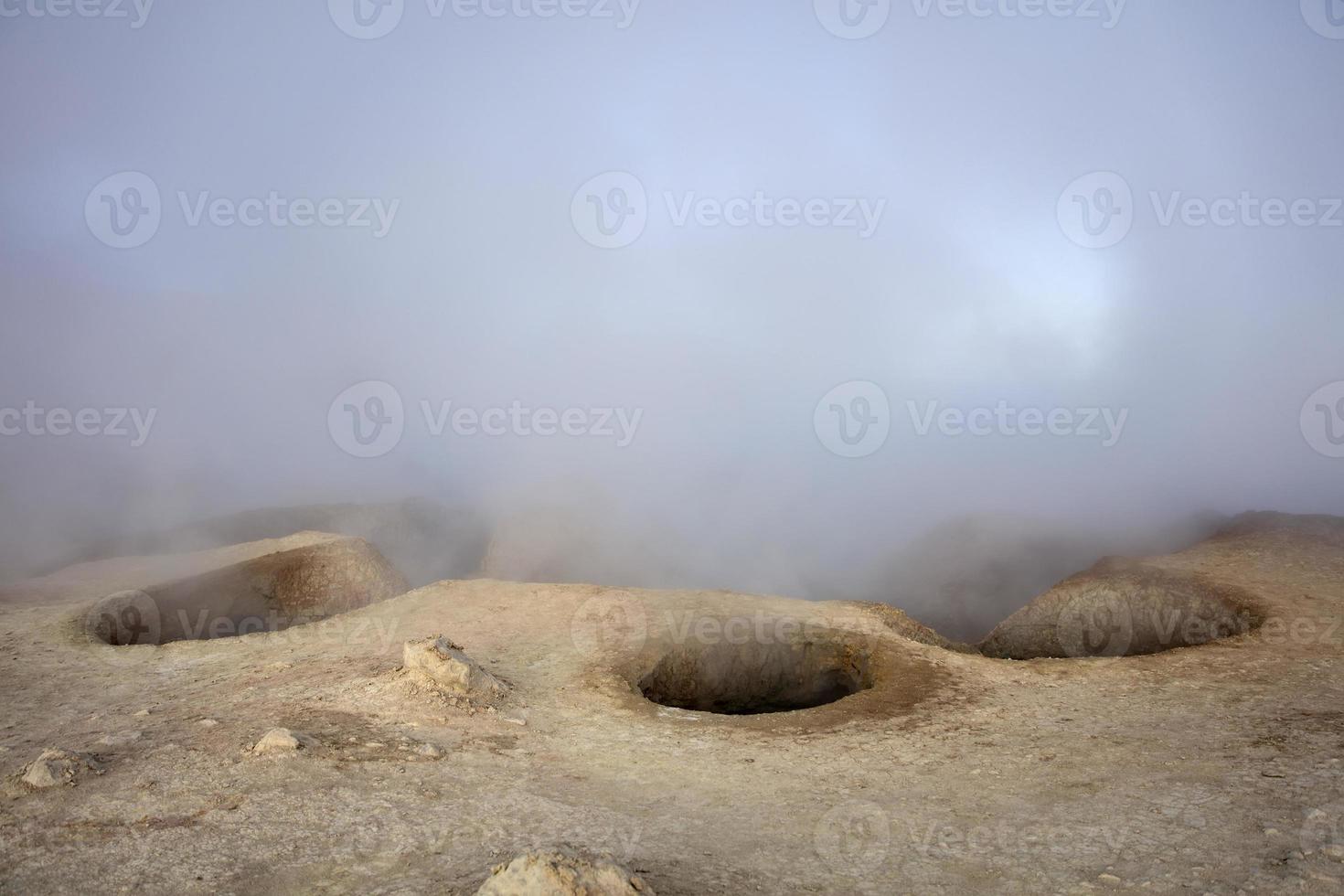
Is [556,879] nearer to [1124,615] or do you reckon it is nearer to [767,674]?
[767,674]

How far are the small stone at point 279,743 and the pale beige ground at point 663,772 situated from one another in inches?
2.9

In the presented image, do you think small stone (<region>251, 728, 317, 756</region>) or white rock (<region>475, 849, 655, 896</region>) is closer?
white rock (<region>475, 849, 655, 896</region>)

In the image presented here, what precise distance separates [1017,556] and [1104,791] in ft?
63.4

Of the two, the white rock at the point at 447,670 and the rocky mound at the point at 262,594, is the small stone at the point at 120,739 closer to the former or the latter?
the white rock at the point at 447,670

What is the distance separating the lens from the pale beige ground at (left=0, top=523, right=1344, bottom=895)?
4.10 meters

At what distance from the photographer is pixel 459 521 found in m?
25.5

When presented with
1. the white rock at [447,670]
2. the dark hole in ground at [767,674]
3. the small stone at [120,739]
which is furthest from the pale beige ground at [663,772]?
the dark hole in ground at [767,674]

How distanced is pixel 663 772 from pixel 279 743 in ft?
9.00

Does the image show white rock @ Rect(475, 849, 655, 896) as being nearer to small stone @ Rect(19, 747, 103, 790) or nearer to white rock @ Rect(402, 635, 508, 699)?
small stone @ Rect(19, 747, 103, 790)

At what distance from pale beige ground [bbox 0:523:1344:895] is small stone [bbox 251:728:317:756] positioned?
0.24 feet

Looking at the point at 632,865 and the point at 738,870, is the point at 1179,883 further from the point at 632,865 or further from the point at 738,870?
the point at 632,865

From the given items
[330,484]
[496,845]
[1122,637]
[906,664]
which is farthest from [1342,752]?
[330,484]

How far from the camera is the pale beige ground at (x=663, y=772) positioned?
4.10 m

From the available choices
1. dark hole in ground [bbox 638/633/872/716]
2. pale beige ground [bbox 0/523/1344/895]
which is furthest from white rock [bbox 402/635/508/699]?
dark hole in ground [bbox 638/633/872/716]
